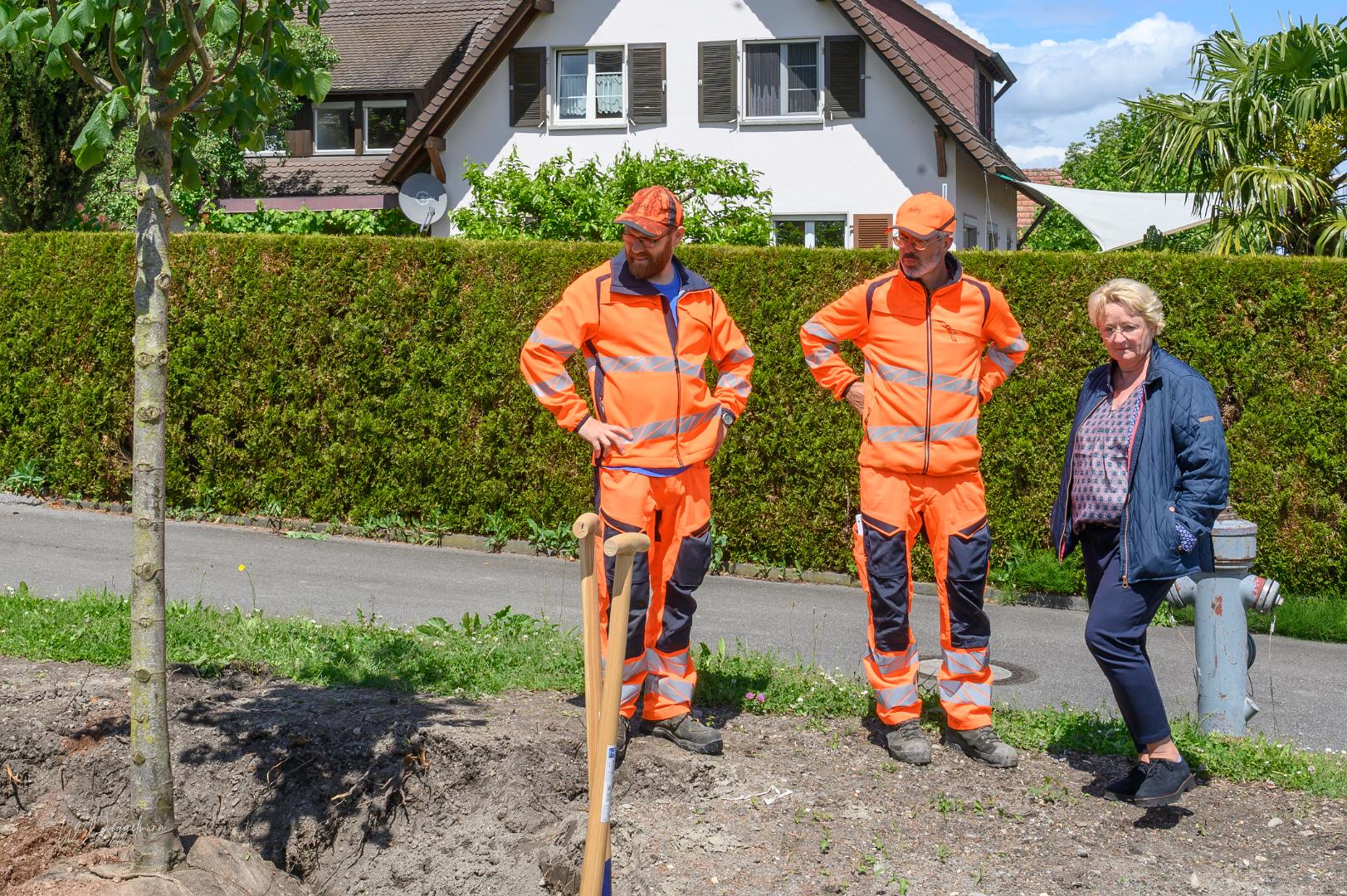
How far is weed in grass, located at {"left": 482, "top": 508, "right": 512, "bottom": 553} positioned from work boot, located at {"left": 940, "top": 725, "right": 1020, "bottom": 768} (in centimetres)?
608

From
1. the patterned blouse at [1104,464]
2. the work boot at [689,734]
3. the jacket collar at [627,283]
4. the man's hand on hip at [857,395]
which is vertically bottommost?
the work boot at [689,734]

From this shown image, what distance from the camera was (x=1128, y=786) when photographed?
16.4 feet

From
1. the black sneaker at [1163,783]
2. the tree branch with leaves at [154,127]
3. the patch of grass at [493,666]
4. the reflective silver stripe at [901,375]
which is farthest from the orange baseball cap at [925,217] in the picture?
the tree branch with leaves at [154,127]

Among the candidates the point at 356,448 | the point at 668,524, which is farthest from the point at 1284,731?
the point at 356,448

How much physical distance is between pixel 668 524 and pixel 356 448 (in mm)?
6532

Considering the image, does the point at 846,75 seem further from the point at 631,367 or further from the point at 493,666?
the point at 631,367

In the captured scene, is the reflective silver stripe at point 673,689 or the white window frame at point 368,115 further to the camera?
the white window frame at point 368,115

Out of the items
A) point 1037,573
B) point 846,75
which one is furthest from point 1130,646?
point 846,75

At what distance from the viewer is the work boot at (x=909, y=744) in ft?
17.3

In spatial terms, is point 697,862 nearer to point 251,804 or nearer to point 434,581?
point 251,804

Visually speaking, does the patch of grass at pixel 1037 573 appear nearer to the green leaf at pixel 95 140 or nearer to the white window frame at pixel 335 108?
the green leaf at pixel 95 140

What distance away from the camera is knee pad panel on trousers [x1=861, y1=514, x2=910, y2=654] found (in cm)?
544

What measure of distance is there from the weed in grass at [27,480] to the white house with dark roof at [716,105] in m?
12.2

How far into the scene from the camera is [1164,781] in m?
4.84
